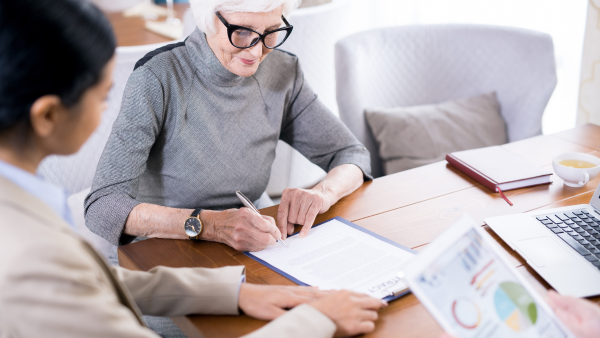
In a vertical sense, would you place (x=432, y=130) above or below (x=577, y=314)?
below

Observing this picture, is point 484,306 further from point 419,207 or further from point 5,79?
point 5,79

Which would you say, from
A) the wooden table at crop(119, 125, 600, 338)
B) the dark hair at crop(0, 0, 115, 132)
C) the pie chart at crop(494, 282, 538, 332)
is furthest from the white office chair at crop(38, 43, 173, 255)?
the pie chart at crop(494, 282, 538, 332)

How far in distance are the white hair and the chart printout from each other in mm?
745

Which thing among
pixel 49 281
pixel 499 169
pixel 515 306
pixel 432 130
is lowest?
pixel 432 130

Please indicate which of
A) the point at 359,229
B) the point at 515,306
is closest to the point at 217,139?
the point at 359,229

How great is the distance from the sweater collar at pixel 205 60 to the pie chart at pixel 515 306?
849mm

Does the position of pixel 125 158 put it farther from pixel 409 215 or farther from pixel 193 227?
pixel 409 215

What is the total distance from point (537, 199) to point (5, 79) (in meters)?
1.13

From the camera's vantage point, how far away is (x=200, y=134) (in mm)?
1272

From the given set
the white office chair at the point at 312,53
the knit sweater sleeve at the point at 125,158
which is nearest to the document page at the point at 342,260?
the knit sweater sleeve at the point at 125,158

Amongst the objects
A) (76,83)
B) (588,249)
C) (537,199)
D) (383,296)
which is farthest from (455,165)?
Answer: (76,83)

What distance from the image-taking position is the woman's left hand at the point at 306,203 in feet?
3.62

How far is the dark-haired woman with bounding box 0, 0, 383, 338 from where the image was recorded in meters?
0.52

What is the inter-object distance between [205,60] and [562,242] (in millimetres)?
911
